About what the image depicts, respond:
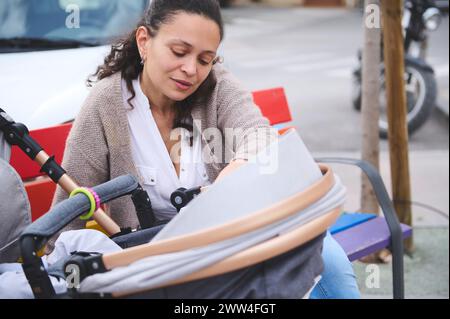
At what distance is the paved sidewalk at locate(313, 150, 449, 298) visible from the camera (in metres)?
4.06

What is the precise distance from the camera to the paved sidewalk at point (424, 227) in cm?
406

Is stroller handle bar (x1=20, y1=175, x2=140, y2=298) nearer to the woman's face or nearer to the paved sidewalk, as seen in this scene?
the woman's face

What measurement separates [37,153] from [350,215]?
Result: 6.09 feet

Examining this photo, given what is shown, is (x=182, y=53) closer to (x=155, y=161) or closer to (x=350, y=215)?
(x=155, y=161)

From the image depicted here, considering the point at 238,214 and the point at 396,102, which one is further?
the point at 396,102

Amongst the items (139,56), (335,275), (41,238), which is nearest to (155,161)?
(139,56)

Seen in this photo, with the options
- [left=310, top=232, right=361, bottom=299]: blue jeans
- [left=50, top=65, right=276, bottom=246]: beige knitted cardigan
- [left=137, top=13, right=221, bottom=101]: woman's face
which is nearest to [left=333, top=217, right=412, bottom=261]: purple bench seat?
[left=310, top=232, right=361, bottom=299]: blue jeans

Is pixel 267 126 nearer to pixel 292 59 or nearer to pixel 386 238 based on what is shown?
pixel 386 238

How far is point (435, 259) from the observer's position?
438 cm

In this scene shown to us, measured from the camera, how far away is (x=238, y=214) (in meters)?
1.76

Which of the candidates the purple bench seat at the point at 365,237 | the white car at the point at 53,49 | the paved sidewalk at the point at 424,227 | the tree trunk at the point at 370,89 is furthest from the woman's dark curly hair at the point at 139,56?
the paved sidewalk at the point at 424,227

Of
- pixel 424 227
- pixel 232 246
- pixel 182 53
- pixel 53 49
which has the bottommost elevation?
pixel 424 227

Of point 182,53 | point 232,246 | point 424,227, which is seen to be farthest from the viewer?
point 424,227

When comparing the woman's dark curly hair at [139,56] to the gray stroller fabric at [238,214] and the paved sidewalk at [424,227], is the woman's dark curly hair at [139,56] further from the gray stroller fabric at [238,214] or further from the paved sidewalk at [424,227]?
the paved sidewalk at [424,227]
